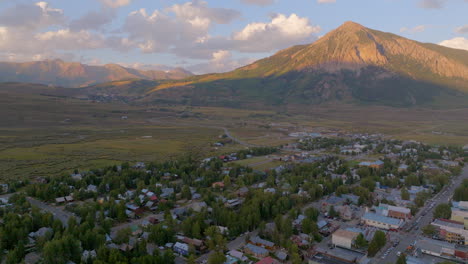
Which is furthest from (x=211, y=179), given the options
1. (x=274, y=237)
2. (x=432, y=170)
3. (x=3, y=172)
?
(x=432, y=170)

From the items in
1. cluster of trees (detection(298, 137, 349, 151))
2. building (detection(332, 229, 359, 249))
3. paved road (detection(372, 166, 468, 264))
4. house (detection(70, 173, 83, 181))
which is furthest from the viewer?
cluster of trees (detection(298, 137, 349, 151))

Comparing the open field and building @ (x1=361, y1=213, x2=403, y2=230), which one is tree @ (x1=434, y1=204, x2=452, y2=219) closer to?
building @ (x1=361, y1=213, x2=403, y2=230)

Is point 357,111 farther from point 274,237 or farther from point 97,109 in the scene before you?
point 274,237

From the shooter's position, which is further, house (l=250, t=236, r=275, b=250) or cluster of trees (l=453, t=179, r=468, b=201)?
cluster of trees (l=453, t=179, r=468, b=201)

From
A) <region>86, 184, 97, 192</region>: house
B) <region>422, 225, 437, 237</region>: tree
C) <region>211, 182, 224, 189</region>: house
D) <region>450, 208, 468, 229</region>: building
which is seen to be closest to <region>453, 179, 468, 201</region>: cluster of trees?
<region>450, 208, 468, 229</region>: building

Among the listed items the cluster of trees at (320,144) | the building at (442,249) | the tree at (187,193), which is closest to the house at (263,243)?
the building at (442,249)

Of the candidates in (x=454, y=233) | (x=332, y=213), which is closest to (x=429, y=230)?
(x=454, y=233)
